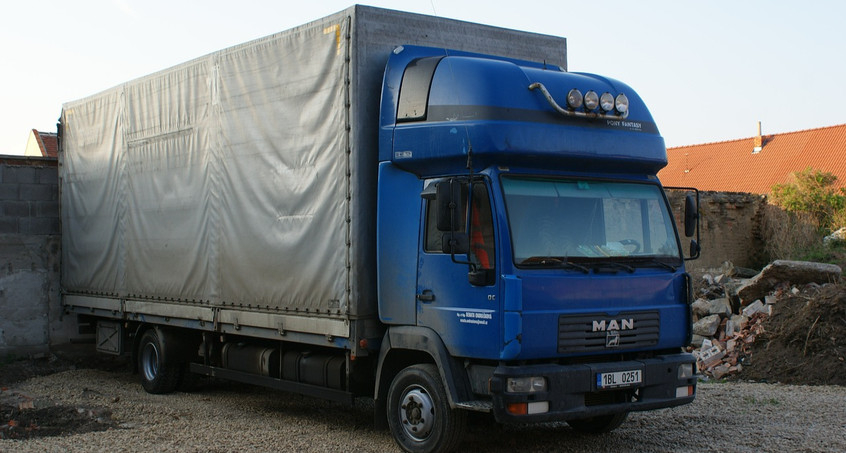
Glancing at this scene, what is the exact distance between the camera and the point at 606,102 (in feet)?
23.9

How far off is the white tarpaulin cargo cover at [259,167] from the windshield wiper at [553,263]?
1.63 metres

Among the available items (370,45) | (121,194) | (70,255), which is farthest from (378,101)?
(70,255)

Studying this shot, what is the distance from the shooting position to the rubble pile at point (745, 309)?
41.8 ft

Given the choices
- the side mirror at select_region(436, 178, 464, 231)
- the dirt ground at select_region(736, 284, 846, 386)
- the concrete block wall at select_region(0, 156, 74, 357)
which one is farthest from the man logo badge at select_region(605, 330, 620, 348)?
the concrete block wall at select_region(0, 156, 74, 357)

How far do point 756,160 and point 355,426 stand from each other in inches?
1594

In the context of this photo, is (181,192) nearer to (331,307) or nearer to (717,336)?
(331,307)

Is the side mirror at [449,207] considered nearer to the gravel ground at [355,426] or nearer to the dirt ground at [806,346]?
the gravel ground at [355,426]

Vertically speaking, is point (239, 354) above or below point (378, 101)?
below

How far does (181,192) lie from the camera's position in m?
10.3

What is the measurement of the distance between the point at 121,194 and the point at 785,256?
16970 millimetres

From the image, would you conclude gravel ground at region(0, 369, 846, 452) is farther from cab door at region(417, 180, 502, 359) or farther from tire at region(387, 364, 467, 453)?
cab door at region(417, 180, 502, 359)

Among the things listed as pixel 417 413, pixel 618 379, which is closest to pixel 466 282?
pixel 417 413

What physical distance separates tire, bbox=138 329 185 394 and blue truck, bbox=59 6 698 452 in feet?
4.27

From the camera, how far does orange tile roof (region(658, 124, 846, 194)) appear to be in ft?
139
